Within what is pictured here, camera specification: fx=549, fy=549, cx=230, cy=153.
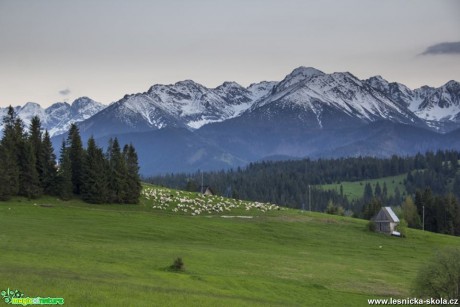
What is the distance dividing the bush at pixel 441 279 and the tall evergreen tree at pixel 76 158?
74724 mm

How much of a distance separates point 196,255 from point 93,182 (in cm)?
4915

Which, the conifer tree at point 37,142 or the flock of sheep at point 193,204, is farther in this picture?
the flock of sheep at point 193,204

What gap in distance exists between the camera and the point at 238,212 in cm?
12025

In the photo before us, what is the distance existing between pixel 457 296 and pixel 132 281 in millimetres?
32975

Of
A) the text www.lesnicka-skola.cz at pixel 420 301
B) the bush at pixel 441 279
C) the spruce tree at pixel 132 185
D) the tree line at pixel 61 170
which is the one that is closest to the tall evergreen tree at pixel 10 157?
the tree line at pixel 61 170

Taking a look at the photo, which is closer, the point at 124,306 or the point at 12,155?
the point at 124,306

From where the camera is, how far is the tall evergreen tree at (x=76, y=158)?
113375 millimetres

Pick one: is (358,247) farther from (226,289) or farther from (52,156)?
(52,156)

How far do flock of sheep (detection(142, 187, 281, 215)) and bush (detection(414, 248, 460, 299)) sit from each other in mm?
62514

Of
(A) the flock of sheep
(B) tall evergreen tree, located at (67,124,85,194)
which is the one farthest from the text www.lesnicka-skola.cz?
(B) tall evergreen tree, located at (67,124,85,194)

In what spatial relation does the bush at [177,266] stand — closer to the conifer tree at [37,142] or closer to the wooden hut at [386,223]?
the conifer tree at [37,142]

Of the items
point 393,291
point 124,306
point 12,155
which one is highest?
point 12,155

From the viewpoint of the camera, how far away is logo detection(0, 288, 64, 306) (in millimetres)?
32812

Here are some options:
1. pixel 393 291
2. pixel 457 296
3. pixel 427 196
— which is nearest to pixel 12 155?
pixel 393 291
